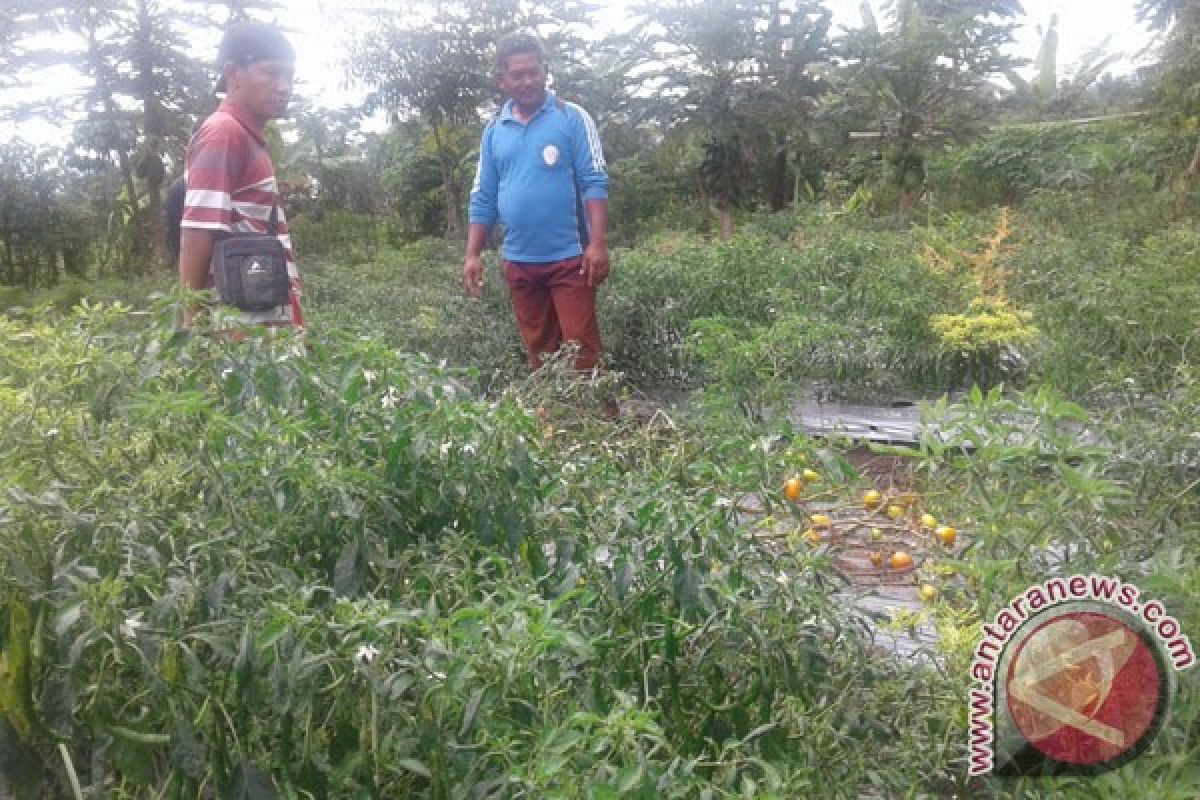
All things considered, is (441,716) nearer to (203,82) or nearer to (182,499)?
(182,499)

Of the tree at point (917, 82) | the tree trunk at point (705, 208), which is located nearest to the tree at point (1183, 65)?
the tree at point (917, 82)

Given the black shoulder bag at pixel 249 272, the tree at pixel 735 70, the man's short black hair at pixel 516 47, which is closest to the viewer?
the black shoulder bag at pixel 249 272

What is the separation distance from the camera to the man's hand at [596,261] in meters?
4.05

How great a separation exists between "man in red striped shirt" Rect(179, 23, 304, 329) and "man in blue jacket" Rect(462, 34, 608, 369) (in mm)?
1191

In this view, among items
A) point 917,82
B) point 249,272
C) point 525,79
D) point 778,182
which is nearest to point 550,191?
point 525,79

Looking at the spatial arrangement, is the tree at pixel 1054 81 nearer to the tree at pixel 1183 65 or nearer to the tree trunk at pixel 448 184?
the tree at pixel 1183 65

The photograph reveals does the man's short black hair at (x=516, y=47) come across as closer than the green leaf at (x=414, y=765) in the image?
No

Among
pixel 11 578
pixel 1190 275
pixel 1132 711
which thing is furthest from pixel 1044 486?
pixel 1190 275

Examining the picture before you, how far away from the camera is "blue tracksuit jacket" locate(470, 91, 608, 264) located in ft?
13.5

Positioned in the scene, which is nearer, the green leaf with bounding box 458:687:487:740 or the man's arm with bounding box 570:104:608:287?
the green leaf with bounding box 458:687:487:740

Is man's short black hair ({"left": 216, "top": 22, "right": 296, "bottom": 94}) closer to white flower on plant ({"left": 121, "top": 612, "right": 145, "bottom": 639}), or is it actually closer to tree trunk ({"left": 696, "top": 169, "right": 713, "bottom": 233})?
white flower on plant ({"left": 121, "top": 612, "right": 145, "bottom": 639})

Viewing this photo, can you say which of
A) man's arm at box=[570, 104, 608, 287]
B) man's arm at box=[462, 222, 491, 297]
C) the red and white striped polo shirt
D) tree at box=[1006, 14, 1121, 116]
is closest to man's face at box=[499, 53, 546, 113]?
man's arm at box=[570, 104, 608, 287]

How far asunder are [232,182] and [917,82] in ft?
42.9

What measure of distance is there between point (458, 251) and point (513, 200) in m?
7.80
